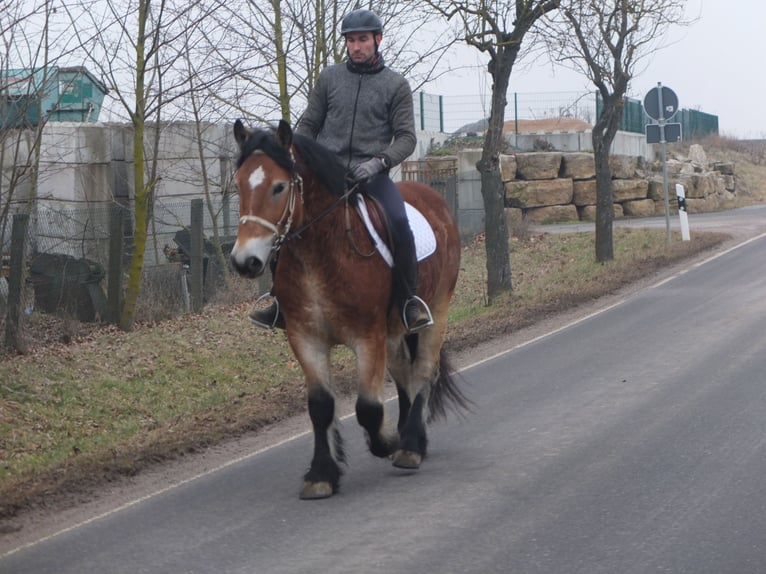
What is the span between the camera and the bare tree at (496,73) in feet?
58.0

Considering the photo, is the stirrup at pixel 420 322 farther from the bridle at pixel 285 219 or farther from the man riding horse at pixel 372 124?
the bridle at pixel 285 219

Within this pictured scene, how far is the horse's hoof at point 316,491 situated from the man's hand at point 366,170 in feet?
6.32

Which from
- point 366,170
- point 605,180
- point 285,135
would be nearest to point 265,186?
point 285,135

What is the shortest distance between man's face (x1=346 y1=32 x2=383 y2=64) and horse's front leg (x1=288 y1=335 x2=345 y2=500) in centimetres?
200

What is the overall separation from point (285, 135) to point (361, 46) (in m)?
1.38

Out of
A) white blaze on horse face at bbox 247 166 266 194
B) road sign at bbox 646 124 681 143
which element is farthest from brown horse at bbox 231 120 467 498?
road sign at bbox 646 124 681 143

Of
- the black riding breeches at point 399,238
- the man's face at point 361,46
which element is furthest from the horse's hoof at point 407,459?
the man's face at point 361,46

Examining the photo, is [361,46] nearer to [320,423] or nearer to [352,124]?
[352,124]

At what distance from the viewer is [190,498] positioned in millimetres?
7180

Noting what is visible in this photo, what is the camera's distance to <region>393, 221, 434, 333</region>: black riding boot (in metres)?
7.47

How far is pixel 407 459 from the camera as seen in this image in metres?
7.60

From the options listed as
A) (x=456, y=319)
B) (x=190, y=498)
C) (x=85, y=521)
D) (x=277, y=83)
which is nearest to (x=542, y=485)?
(x=190, y=498)

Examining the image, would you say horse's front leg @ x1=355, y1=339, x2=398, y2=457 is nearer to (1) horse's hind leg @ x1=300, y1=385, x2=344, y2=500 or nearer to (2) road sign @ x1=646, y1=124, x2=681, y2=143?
(1) horse's hind leg @ x1=300, y1=385, x2=344, y2=500

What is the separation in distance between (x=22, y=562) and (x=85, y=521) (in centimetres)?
86
